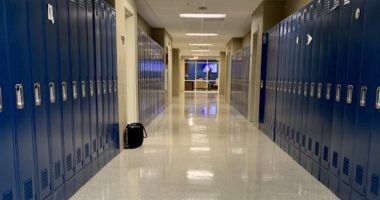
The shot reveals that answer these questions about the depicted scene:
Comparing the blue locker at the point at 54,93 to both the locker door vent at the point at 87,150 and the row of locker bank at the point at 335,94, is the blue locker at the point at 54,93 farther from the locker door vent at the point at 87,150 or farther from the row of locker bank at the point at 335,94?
the row of locker bank at the point at 335,94

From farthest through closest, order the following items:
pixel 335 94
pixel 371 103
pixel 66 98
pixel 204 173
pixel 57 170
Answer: pixel 204 173, pixel 335 94, pixel 66 98, pixel 57 170, pixel 371 103

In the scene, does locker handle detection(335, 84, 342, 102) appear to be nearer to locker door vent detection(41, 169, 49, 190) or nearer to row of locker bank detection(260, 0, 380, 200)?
row of locker bank detection(260, 0, 380, 200)

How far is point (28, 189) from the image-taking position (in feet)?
7.24

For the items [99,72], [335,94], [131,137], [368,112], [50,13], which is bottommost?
[131,137]

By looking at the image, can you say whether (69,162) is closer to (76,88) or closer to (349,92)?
(76,88)

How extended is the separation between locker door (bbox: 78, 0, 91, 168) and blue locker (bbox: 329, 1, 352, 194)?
9.74 ft

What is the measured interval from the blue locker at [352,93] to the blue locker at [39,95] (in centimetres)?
294

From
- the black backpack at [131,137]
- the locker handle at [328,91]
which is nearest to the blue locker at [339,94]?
the locker handle at [328,91]

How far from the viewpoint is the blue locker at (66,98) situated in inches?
110

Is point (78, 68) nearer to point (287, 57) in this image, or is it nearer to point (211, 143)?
point (211, 143)

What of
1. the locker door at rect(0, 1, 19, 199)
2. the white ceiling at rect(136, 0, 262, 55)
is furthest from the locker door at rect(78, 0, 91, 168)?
the white ceiling at rect(136, 0, 262, 55)

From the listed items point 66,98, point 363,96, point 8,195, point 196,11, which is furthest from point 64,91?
point 196,11

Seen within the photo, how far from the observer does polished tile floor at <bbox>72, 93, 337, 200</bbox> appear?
3094mm

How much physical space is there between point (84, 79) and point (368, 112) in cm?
309
